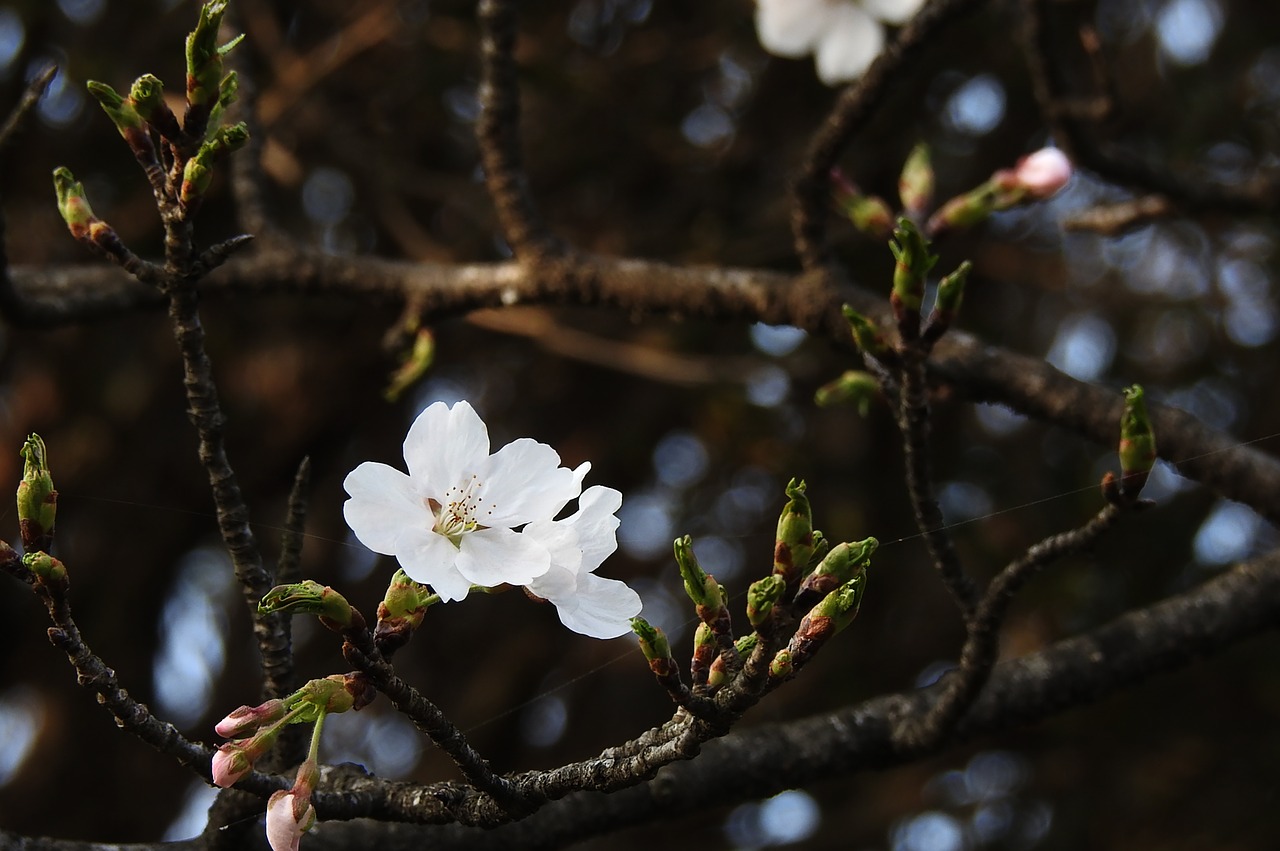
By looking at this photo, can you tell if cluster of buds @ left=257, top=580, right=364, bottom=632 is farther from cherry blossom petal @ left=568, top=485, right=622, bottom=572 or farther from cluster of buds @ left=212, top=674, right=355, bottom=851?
cherry blossom petal @ left=568, top=485, right=622, bottom=572

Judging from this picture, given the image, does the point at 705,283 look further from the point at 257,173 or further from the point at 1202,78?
the point at 1202,78

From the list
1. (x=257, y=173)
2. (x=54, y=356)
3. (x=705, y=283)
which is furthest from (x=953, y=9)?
(x=54, y=356)

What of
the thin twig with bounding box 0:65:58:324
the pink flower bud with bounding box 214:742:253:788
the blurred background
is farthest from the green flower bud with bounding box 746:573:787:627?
the blurred background

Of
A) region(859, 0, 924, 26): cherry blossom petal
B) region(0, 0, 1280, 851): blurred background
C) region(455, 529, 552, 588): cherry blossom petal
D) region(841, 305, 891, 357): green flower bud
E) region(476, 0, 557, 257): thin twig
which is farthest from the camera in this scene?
region(0, 0, 1280, 851): blurred background

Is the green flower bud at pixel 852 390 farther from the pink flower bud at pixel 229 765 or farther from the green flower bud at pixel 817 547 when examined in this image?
the pink flower bud at pixel 229 765

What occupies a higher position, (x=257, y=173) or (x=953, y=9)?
(x=257, y=173)

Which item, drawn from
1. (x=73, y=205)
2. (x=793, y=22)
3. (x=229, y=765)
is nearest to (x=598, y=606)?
(x=229, y=765)
